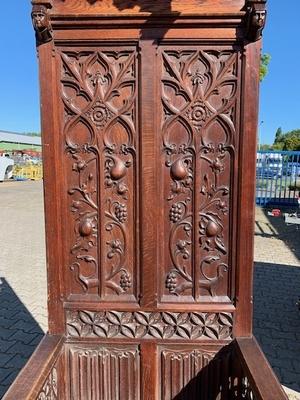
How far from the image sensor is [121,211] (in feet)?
5.94

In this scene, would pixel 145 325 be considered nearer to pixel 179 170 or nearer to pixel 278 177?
pixel 179 170

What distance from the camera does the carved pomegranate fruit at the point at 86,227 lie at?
181 cm

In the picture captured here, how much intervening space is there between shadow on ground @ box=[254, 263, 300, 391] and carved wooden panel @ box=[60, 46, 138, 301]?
1.91 m

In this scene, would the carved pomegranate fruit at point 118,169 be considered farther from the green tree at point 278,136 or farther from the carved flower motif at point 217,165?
the green tree at point 278,136

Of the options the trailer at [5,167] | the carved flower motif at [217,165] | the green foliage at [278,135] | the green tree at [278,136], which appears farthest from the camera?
the green foliage at [278,135]

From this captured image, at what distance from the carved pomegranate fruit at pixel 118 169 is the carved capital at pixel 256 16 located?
822 mm

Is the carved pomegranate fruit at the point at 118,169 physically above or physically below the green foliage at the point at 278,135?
below

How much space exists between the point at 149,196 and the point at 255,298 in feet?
11.0

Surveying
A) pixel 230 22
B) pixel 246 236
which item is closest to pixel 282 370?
pixel 246 236

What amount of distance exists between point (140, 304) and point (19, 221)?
8.99 meters

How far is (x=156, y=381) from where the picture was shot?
188 cm

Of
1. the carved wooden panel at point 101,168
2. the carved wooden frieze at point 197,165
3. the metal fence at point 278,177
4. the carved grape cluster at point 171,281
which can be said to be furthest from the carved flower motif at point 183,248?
the metal fence at point 278,177

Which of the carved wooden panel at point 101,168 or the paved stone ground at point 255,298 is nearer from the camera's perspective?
the carved wooden panel at point 101,168

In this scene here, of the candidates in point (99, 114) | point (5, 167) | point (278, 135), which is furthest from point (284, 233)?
point (278, 135)
